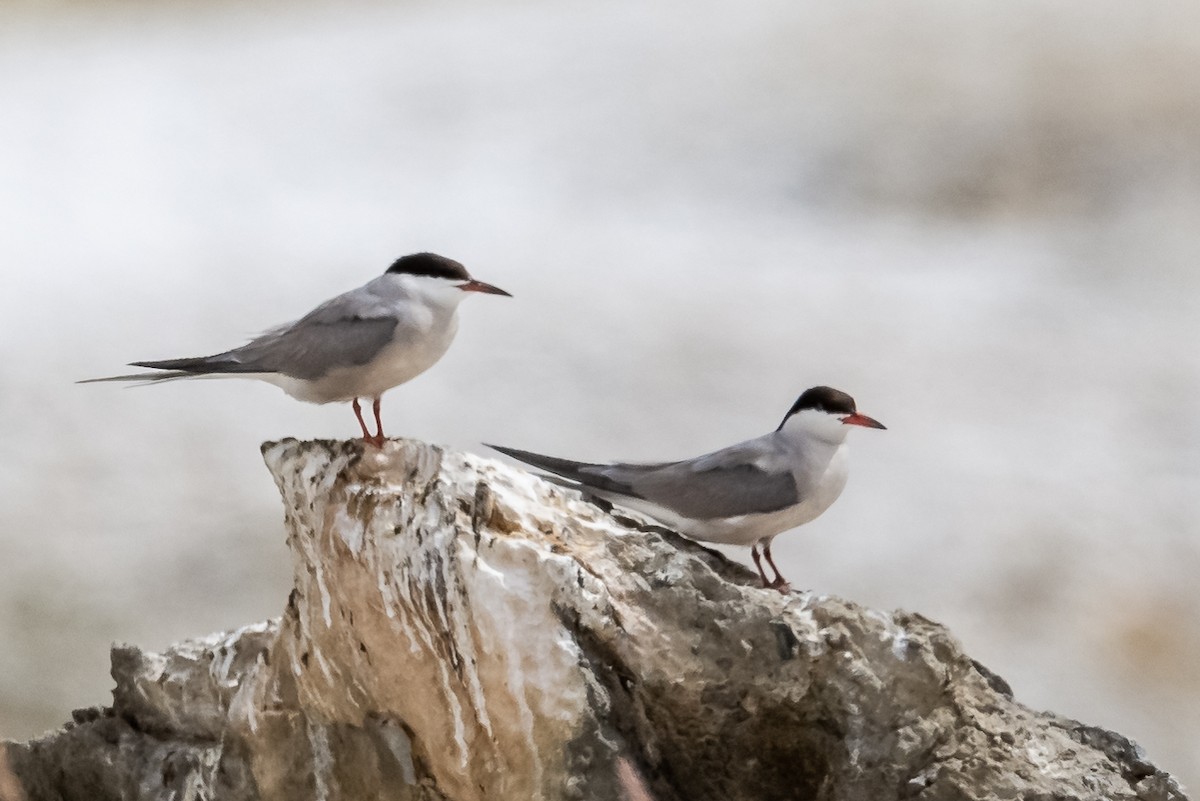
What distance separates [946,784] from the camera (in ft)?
9.43

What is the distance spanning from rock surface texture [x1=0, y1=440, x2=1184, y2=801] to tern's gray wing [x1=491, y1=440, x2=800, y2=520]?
0.50 ft

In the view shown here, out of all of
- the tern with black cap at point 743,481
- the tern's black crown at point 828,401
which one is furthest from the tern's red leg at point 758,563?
the tern's black crown at point 828,401

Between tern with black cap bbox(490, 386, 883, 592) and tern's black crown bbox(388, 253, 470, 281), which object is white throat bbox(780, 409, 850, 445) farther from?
tern's black crown bbox(388, 253, 470, 281)

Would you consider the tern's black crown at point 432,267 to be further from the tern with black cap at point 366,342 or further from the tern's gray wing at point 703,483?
the tern's gray wing at point 703,483

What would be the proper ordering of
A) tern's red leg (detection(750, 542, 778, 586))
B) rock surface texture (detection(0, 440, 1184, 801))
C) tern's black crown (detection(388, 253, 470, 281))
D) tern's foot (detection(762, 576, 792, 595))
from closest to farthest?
rock surface texture (detection(0, 440, 1184, 801)) < tern's foot (detection(762, 576, 792, 595)) < tern's red leg (detection(750, 542, 778, 586)) < tern's black crown (detection(388, 253, 470, 281))

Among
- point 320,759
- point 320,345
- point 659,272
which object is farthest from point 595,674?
point 659,272

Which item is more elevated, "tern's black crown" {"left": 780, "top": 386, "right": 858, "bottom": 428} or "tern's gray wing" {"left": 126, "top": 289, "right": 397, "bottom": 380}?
"tern's gray wing" {"left": 126, "top": 289, "right": 397, "bottom": 380}

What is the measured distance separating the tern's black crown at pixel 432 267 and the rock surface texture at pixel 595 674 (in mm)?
512

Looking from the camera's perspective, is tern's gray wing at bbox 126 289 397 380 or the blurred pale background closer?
tern's gray wing at bbox 126 289 397 380

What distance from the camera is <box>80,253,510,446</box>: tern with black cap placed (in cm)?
346

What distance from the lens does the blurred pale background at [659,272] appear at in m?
7.04

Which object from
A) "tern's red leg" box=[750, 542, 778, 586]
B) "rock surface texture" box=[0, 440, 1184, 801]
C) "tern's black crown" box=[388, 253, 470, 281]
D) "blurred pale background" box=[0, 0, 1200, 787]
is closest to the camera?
"rock surface texture" box=[0, 440, 1184, 801]

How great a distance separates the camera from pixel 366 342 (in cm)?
345

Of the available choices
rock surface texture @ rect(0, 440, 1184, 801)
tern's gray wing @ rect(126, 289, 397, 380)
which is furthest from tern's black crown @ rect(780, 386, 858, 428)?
tern's gray wing @ rect(126, 289, 397, 380)
